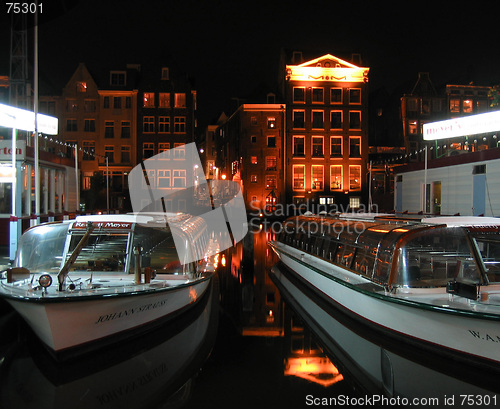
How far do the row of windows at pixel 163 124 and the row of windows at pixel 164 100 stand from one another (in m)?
1.39

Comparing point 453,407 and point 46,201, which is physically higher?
point 46,201

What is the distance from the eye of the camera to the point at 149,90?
51.8 meters

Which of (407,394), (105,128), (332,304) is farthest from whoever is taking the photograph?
(105,128)

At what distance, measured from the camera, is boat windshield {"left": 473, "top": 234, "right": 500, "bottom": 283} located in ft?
31.7

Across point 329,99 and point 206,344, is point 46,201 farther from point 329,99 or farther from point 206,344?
point 329,99

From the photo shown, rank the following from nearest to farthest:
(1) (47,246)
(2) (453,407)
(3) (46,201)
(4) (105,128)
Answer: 1. (2) (453,407)
2. (1) (47,246)
3. (3) (46,201)
4. (4) (105,128)

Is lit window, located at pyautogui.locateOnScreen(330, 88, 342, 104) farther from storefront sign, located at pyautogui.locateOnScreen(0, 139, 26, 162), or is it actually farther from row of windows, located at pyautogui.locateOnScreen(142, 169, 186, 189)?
storefront sign, located at pyautogui.locateOnScreen(0, 139, 26, 162)

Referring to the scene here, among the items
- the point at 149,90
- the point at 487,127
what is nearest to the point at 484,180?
the point at 487,127

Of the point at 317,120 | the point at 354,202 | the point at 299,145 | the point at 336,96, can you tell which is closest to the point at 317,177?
the point at 299,145

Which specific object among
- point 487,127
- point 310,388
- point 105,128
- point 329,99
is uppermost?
point 329,99

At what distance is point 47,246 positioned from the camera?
10359mm

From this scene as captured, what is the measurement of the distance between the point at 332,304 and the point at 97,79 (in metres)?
48.1

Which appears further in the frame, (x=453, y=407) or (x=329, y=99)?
(x=329, y=99)

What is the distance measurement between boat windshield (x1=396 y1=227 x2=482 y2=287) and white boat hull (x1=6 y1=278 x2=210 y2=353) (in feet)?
16.3
